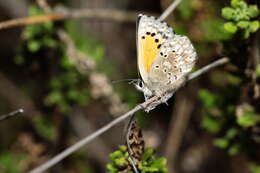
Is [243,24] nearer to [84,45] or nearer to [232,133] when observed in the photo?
[232,133]

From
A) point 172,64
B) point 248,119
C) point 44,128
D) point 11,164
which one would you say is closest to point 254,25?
point 172,64

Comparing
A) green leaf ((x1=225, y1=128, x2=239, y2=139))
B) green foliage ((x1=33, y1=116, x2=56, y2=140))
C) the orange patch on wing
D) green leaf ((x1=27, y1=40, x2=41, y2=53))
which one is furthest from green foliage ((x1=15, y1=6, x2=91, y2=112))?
green leaf ((x1=225, y1=128, x2=239, y2=139))

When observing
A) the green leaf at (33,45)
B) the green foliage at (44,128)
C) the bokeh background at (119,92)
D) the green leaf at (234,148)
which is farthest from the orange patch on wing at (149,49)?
the green foliage at (44,128)

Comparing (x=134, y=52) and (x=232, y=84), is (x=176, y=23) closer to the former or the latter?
(x=232, y=84)

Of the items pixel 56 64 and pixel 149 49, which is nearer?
pixel 149 49

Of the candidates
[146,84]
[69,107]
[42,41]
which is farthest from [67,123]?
[146,84]
